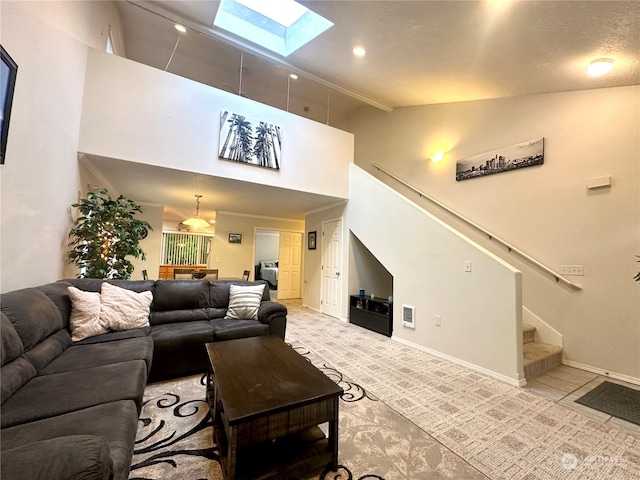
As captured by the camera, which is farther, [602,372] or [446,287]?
[446,287]

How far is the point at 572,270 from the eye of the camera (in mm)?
3199

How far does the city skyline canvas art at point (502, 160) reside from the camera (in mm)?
3566

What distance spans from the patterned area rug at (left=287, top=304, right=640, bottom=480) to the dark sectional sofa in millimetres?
1405

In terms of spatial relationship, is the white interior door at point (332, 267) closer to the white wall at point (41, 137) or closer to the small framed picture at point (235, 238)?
the small framed picture at point (235, 238)

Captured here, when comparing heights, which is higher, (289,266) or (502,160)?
(502,160)

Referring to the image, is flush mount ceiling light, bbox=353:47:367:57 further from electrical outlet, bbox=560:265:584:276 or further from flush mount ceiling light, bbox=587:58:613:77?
electrical outlet, bbox=560:265:584:276

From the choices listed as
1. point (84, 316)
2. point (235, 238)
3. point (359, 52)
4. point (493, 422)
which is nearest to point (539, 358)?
point (493, 422)

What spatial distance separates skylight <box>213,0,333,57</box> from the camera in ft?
11.6

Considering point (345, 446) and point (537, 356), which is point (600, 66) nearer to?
point (537, 356)

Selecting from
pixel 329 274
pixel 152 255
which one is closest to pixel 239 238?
pixel 152 255

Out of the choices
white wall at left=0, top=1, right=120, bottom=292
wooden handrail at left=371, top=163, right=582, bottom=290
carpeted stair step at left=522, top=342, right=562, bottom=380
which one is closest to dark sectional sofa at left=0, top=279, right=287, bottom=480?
white wall at left=0, top=1, right=120, bottom=292

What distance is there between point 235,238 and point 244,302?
154 inches

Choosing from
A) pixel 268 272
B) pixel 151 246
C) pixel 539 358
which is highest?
pixel 151 246

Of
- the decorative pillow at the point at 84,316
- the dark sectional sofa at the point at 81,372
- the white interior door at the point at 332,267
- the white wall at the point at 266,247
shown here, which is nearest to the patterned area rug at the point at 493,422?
the dark sectional sofa at the point at 81,372
